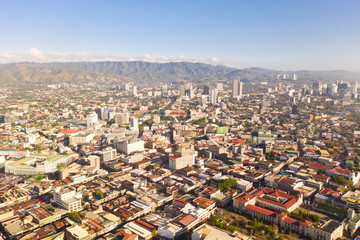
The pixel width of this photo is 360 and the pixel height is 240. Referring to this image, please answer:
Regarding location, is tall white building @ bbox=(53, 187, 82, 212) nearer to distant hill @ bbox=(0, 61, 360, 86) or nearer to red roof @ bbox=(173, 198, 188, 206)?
red roof @ bbox=(173, 198, 188, 206)

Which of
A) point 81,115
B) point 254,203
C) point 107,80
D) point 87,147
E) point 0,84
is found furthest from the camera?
point 107,80

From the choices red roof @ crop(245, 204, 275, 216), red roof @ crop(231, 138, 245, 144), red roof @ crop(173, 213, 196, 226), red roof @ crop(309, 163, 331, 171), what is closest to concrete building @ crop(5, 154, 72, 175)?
red roof @ crop(173, 213, 196, 226)

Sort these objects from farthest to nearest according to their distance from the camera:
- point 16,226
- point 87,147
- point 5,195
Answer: point 87,147 < point 5,195 < point 16,226

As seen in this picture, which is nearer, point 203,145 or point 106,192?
point 106,192

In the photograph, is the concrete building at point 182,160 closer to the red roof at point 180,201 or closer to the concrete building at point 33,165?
the red roof at point 180,201

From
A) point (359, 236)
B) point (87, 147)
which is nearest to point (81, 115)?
point (87, 147)

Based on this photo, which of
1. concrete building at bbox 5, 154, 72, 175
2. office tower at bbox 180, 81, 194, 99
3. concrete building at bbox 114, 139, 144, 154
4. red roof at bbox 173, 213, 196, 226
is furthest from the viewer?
office tower at bbox 180, 81, 194, 99

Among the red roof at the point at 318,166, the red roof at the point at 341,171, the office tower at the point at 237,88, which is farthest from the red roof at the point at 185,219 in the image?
the office tower at the point at 237,88

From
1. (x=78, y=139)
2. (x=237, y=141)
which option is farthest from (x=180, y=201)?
(x=78, y=139)

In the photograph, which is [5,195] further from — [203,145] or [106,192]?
[203,145]
